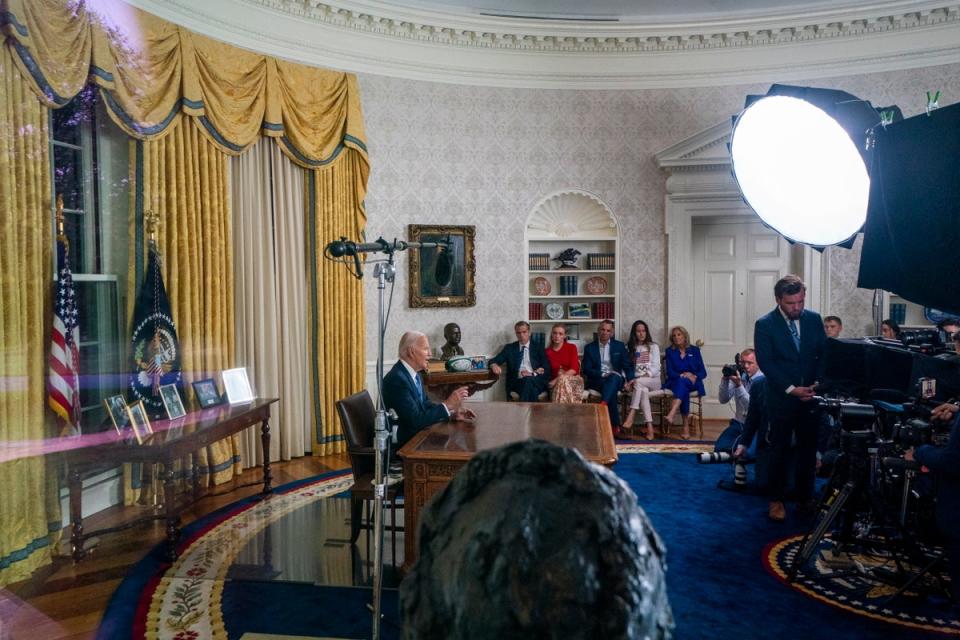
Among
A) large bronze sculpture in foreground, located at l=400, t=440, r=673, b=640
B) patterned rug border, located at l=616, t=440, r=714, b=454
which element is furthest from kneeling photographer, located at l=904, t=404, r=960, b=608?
patterned rug border, located at l=616, t=440, r=714, b=454

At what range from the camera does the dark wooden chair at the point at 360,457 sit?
137 inches

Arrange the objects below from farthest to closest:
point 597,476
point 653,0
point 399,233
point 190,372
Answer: point 399,233 < point 653,0 < point 190,372 < point 597,476

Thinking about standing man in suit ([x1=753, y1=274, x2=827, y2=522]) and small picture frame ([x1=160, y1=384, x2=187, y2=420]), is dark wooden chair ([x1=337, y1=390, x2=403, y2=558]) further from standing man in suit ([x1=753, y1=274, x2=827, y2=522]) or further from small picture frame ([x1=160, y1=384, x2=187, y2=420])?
standing man in suit ([x1=753, y1=274, x2=827, y2=522])

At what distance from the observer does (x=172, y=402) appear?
425 cm

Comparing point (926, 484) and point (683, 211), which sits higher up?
point (683, 211)

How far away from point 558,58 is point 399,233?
261 centimetres

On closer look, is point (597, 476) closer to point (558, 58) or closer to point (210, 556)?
point (210, 556)

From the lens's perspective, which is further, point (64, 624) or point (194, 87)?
point (194, 87)

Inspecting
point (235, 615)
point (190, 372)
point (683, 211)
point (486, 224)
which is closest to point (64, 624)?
point (235, 615)

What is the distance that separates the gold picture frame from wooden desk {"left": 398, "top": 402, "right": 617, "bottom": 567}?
111 inches

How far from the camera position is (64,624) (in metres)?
2.85

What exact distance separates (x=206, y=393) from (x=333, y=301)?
1826 mm

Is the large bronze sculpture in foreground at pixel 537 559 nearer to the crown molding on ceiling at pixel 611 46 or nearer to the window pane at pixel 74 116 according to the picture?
the window pane at pixel 74 116

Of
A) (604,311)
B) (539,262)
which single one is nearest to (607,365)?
(604,311)
